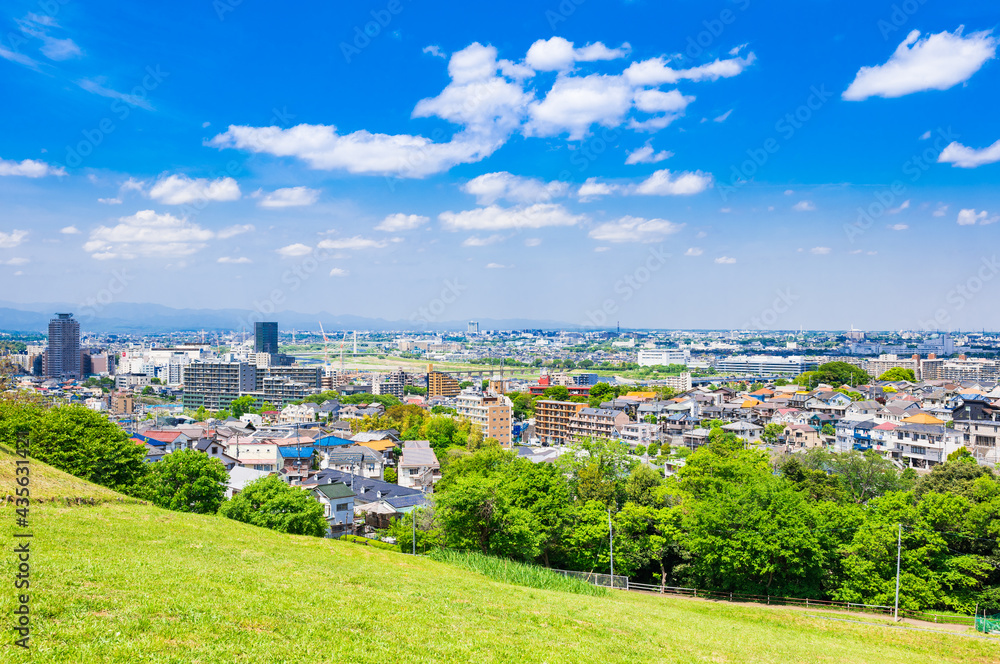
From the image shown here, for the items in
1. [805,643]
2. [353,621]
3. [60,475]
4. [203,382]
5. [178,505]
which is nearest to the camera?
[353,621]

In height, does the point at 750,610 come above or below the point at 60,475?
below

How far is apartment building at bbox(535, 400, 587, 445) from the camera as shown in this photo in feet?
231

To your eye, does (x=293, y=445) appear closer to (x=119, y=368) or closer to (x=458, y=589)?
Answer: (x=458, y=589)

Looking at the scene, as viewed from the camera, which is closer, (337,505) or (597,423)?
(337,505)

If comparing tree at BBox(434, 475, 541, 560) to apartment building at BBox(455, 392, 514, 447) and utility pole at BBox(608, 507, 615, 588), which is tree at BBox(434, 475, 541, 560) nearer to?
utility pole at BBox(608, 507, 615, 588)

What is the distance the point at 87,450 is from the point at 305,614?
21.1m

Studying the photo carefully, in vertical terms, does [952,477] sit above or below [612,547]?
above

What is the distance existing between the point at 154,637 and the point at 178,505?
18.9 m

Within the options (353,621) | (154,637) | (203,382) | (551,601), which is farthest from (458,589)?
(203,382)

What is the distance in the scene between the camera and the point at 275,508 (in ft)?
73.9

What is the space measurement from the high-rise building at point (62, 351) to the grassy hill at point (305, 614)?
14318cm

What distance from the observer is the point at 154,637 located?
6.49 meters

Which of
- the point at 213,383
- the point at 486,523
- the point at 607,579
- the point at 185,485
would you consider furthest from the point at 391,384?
the point at 607,579

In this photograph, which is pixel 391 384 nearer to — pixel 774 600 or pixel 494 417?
pixel 494 417
